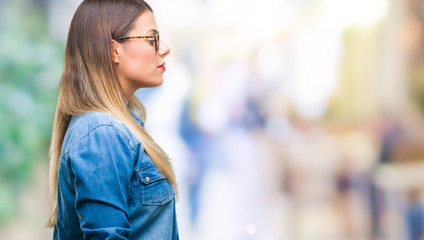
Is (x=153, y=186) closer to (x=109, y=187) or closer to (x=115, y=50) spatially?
(x=109, y=187)

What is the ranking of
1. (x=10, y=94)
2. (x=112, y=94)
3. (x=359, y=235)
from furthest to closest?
(x=359, y=235) < (x=10, y=94) < (x=112, y=94)

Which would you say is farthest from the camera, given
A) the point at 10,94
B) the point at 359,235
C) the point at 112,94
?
the point at 359,235

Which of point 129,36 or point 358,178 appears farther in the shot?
point 358,178

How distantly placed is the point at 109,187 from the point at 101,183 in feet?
0.06

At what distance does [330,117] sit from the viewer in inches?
137

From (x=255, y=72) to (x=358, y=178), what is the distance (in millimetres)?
884

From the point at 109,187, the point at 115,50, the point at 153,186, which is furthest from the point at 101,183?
A: the point at 115,50

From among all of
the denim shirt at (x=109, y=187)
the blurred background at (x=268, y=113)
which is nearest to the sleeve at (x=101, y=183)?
the denim shirt at (x=109, y=187)

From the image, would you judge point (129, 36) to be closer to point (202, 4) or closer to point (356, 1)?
point (202, 4)

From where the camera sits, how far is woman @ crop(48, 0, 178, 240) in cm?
116

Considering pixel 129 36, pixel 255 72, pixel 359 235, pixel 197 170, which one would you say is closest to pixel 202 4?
pixel 255 72

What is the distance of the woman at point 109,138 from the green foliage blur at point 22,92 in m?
1.86

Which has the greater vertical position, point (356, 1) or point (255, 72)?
point (356, 1)

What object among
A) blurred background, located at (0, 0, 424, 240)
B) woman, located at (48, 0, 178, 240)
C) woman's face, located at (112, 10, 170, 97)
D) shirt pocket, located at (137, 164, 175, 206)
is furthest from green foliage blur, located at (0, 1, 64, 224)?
shirt pocket, located at (137, 164, 175, 206)
